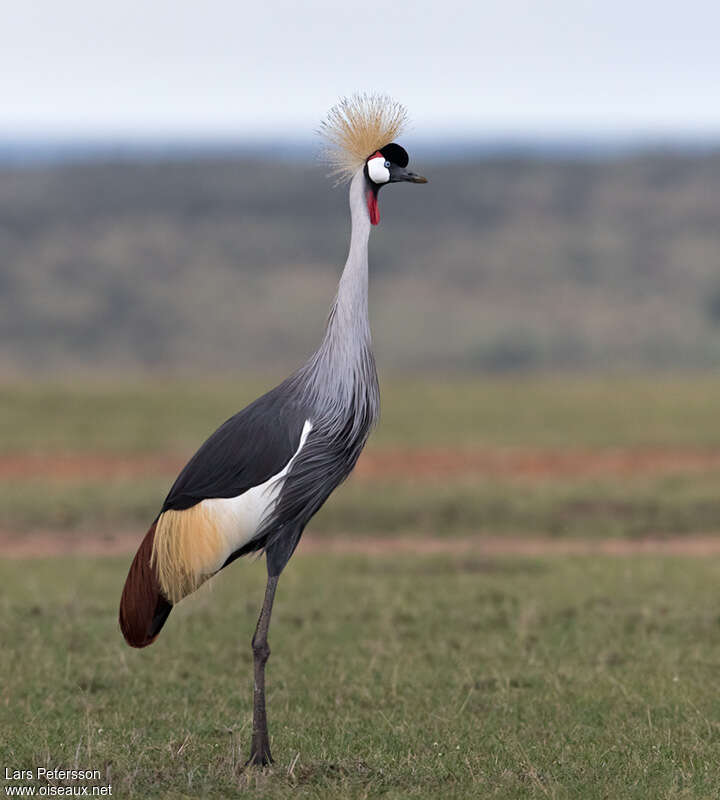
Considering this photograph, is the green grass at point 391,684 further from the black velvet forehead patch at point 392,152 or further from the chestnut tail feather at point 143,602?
the black velvet forehead patch at point 392,152

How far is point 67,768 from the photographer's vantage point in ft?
22.1

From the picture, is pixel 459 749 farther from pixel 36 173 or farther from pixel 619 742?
pixel 36 173

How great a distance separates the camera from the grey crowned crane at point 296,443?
660 cm

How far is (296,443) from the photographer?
659cm

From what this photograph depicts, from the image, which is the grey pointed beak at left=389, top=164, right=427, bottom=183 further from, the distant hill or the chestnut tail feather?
the distant hill

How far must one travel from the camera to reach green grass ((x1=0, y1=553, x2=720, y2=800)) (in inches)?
268

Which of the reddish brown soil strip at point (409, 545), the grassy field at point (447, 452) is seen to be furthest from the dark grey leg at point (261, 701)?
the grassy field at point (447, 452)

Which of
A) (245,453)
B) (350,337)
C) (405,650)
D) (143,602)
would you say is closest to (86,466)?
(405,650)

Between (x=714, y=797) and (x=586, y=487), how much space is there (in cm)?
1345

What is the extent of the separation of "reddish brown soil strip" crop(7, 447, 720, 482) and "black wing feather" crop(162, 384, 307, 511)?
14.2 m

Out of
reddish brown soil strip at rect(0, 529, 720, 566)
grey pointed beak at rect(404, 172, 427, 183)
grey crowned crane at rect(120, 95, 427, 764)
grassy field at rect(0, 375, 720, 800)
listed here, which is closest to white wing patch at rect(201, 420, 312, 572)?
grey crowned crane at rect(120, 95, 427, 764)

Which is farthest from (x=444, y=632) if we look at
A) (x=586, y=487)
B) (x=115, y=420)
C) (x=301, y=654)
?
(x=115, y=420)

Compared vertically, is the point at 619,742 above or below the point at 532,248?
below

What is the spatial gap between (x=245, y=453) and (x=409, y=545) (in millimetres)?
9895
